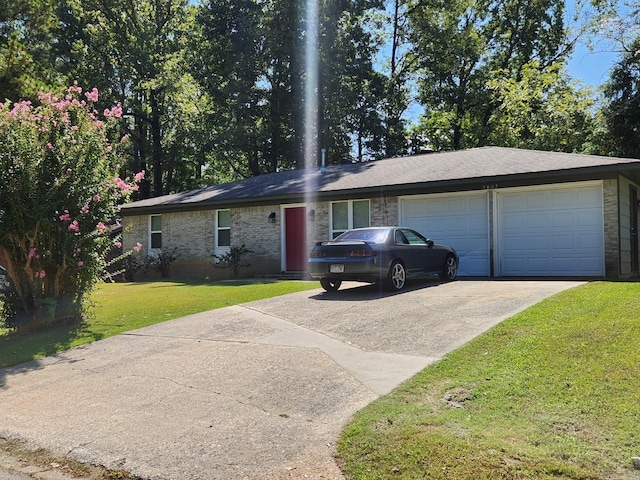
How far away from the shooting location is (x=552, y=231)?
563 inches

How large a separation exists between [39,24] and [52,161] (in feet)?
51.1

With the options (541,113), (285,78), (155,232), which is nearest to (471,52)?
(541,113)

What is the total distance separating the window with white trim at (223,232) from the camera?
19906mm

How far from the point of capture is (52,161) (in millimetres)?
Result: 9812

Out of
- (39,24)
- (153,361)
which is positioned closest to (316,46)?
(39,24)

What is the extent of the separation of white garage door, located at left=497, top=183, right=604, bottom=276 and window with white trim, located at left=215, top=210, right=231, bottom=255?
982 centimetres

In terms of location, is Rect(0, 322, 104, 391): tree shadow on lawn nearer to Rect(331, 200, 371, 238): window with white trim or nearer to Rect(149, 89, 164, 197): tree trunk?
Rect(331, 200, 371, 238): window with white trim

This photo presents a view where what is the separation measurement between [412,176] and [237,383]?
456 inches

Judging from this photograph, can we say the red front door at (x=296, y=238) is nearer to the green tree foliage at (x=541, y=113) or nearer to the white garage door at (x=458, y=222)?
the white garage door at (x=458, y=222)

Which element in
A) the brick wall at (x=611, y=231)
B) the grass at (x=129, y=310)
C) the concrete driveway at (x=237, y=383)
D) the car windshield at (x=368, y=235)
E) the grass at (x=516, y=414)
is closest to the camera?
the grass at (x=516, y=414)

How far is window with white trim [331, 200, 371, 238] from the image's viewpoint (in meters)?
17.0

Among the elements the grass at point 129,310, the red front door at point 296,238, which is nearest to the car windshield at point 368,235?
the grass at point 129,310

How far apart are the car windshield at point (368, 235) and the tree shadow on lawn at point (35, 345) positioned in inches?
217

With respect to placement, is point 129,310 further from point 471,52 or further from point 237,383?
point 471,52
